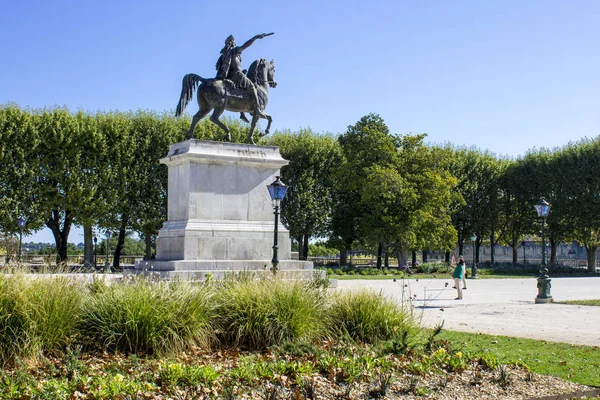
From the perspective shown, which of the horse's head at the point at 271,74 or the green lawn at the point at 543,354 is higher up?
the horse's head at the point at 271,74

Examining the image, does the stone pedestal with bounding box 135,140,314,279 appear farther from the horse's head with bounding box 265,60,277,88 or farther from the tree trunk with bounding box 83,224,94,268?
the tree trunk with bounding box 83,224,94,268

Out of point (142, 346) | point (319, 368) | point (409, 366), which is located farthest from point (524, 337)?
point (142, 346)

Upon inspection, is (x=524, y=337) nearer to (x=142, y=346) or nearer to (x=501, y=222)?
(x=142, y=346)

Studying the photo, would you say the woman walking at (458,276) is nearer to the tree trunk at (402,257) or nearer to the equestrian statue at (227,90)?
the equestrian statue at (227,90)

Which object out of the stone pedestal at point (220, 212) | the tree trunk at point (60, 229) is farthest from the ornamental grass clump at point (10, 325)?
the tree trunk at point (60, 229)

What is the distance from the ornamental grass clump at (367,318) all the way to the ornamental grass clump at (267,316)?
1.15ft

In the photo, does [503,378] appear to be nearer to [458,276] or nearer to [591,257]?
[458,276]

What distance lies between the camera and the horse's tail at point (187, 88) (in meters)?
22.7

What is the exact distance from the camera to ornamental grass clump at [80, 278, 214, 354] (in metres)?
9.06

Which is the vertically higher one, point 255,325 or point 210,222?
point 210,222

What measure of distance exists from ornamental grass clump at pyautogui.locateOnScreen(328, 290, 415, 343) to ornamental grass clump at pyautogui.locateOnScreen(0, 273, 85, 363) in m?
3.98

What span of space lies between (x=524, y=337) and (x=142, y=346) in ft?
25.8

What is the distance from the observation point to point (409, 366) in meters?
8.77

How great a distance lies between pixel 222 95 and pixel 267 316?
13.6 meters
